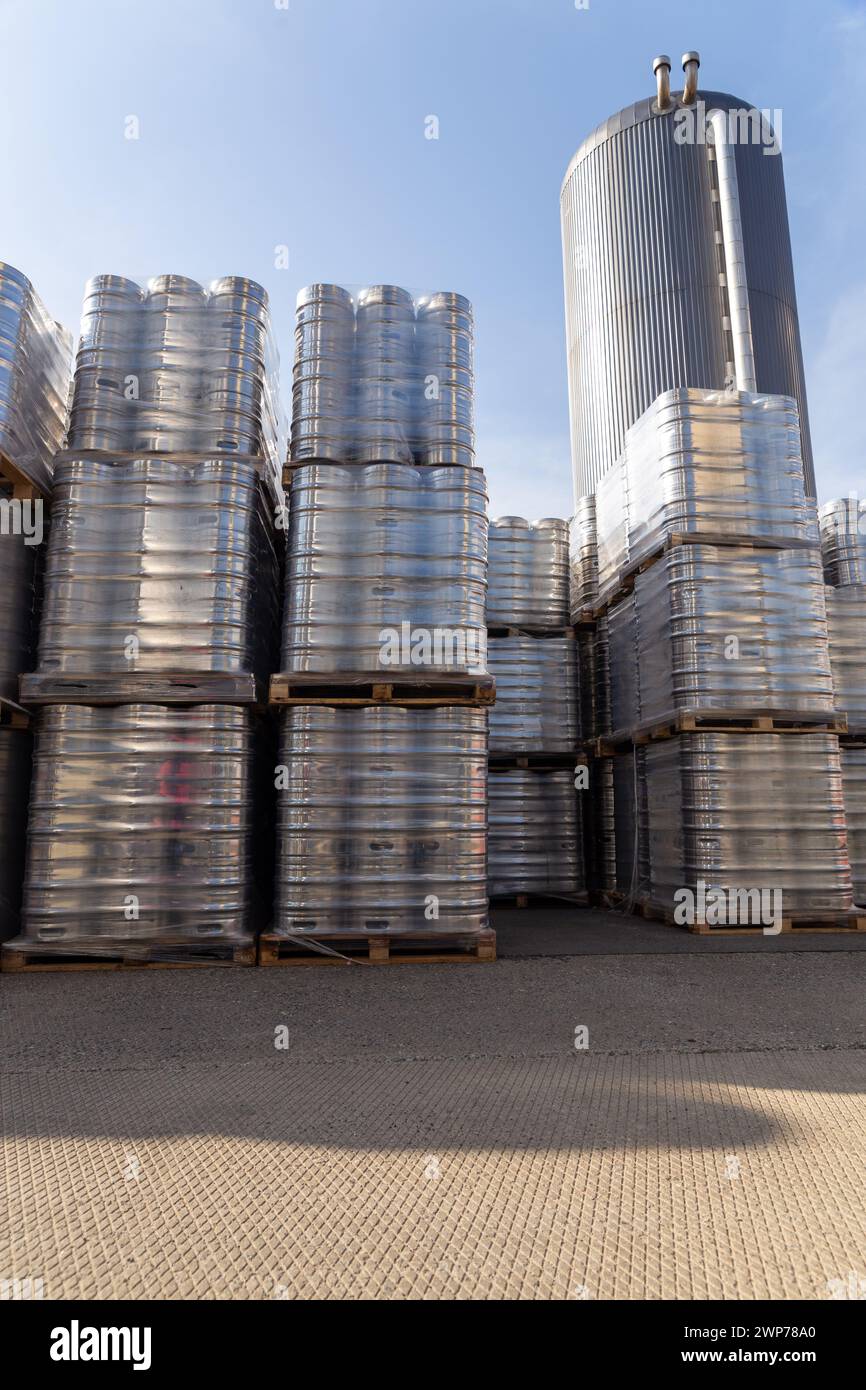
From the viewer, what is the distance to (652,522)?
6.64 m

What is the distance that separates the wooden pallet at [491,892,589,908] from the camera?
7.33m

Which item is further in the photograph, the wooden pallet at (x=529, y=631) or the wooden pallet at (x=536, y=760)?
the wooden pallet at (x=529, y=631)

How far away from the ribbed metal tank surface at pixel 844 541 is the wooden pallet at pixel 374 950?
5739 millimetres

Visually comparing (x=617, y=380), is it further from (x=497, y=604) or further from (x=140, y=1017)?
(x=140, y=1017)

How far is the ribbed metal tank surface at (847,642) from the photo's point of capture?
24.2 feet

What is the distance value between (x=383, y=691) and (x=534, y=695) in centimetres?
338

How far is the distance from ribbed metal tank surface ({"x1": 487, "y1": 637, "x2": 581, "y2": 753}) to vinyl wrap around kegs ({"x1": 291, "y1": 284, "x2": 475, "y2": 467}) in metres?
2.82

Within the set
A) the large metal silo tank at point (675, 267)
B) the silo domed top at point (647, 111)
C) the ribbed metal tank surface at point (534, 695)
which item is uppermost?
the silo domed top at point (647, 111)

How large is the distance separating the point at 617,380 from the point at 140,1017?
52.8 ft

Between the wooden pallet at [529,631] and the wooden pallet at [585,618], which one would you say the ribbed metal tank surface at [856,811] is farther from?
the wooden pallet at [529,631]

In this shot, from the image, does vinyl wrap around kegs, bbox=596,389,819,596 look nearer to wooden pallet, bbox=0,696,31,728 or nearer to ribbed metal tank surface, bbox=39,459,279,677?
ribbed metal tank surface, bbox=39,459,279,677

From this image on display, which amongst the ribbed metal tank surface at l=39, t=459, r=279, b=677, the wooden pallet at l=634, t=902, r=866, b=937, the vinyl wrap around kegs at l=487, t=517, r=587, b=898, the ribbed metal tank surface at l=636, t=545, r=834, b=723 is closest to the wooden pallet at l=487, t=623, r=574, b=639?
the vinyl wrap around kegs at l=487, t=517, r=587, b=898

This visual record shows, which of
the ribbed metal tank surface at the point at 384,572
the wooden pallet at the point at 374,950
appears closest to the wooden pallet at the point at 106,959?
the wooden pallet at the point at 374,950
